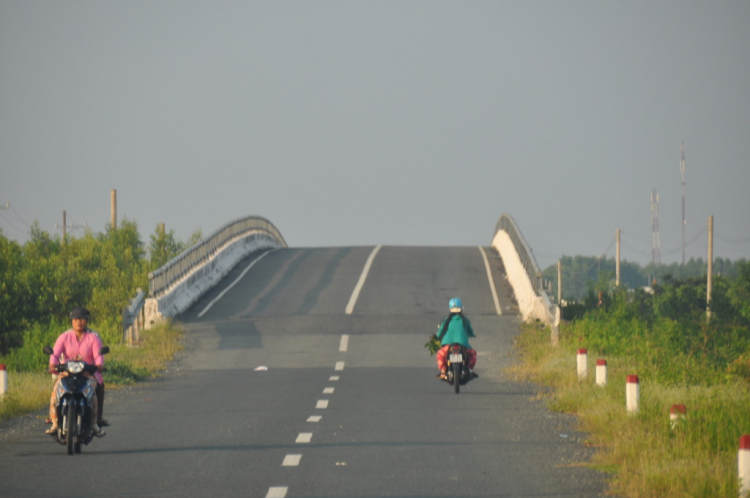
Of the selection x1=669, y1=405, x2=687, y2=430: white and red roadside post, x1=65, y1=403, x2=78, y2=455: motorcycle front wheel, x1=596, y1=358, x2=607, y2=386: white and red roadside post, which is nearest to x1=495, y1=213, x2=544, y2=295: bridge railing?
x1=596, y1=358, x2=607, y2=386: white and red roadside post

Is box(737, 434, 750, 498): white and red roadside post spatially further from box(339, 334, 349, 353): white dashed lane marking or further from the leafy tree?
the leafy tree

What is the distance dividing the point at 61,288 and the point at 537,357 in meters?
38.4

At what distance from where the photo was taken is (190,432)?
13.5 metres

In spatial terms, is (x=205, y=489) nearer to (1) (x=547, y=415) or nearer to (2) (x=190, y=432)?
(2) (x=190, y=432)

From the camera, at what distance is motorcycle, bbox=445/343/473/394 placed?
18016 mm

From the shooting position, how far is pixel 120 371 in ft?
67.6

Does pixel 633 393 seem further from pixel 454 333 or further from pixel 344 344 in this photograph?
pixel 344 344

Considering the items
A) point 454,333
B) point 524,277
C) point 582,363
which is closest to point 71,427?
point 454,333

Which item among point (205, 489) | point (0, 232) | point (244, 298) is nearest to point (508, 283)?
point (244, 298)

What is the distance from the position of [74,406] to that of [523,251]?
2679 centimetres

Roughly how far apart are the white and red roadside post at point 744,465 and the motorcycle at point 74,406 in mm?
6836

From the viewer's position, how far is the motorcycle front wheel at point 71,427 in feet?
38.2

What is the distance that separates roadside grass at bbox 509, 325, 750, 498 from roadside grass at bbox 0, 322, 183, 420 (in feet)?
25.1

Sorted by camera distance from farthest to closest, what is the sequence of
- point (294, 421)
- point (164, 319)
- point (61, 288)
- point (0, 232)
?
point (61, 288)
point (0, 232)
point (164, 319)
point (294, 421)
